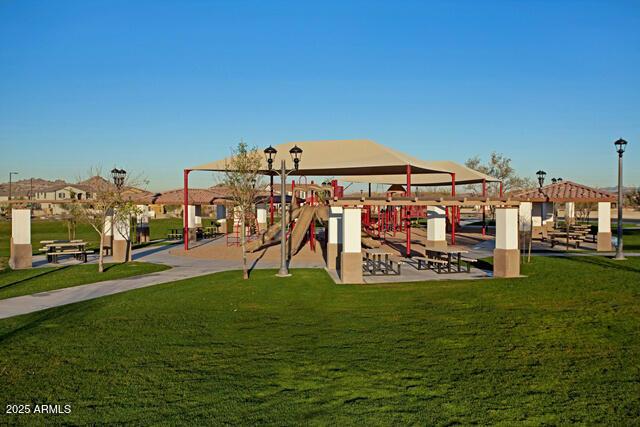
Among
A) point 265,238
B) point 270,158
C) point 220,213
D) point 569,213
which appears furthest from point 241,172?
point 569,213

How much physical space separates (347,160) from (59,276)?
Answer: 14.5 meters

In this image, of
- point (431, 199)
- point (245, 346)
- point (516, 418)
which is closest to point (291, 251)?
point (431, 199)

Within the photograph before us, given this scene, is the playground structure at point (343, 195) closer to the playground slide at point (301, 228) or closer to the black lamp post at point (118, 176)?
the playground slide at point (301, 228)

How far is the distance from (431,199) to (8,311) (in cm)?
1175

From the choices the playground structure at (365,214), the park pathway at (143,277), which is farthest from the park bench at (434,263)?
the park pathway at (143,277)

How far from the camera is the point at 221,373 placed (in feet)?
22.5

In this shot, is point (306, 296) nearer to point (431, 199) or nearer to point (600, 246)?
point (431, 199)

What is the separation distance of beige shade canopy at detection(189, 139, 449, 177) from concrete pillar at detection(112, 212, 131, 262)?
5.26 meters

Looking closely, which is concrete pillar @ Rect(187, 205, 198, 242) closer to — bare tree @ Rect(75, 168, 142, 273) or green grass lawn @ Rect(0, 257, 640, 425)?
bare tree @ Rect(75, 168, 142, 273)

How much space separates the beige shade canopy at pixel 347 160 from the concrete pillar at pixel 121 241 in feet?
17.2

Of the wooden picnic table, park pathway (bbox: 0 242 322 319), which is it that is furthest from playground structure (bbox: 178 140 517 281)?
park pathway (bbox: 0 242 322 319)

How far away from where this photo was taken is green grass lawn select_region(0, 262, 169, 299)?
14502 millimetres

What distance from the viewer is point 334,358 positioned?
Answer: 751cm

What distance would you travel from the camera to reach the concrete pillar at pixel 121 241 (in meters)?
20.9
